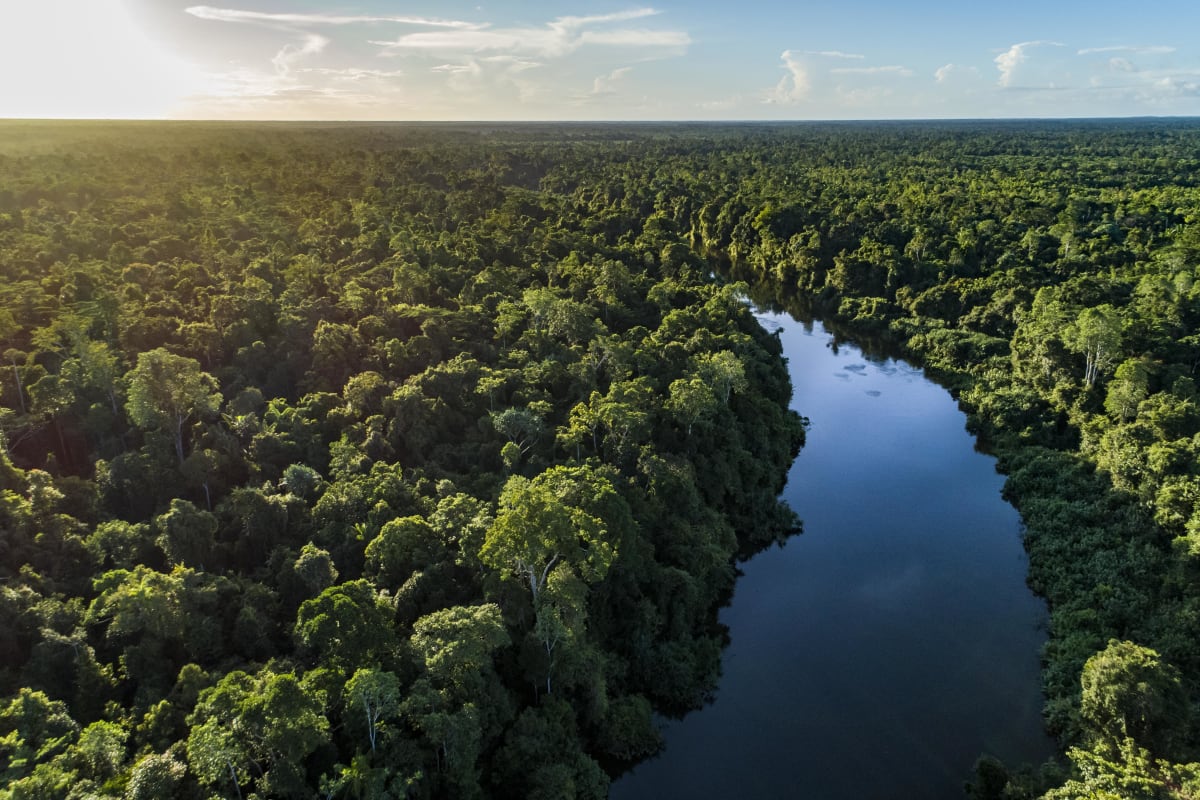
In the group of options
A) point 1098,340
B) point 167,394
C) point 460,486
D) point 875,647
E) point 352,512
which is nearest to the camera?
point 352,512

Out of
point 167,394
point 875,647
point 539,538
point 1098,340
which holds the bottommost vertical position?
point 875,647

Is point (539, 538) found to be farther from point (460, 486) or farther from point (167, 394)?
point (167, 394)

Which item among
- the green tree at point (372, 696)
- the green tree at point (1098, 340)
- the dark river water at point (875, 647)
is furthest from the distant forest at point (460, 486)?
the dark river water at point (875, 647)

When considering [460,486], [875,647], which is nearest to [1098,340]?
[875,647]

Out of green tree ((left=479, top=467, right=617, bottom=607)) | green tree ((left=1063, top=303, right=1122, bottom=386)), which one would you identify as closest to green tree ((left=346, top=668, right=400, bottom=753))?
green tree ((left=479, top=467, right=617, bottom=607))

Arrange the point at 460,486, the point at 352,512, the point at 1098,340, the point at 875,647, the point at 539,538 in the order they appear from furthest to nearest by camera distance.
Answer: the point at 1098,340
the point at 460,486
the point at 875,647
the point at 352,512
the point at 539,538

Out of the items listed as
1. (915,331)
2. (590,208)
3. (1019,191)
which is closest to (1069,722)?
(915,331)
